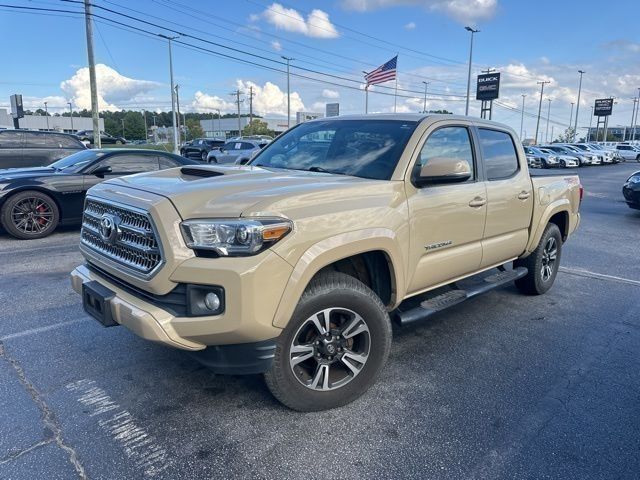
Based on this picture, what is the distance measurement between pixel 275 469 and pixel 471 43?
42.3 metres

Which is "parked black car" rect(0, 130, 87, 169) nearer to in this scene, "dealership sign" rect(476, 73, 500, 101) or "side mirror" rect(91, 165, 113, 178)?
"side mirror" rect(91, 165, 113, 178)

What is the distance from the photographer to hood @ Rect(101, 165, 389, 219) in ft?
8.30

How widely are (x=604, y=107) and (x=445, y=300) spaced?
3444 inches

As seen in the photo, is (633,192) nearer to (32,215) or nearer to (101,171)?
(101,171)

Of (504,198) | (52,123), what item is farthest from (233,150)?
(52,123)

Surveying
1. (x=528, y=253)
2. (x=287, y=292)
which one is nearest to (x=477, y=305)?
(x=528, y=253)

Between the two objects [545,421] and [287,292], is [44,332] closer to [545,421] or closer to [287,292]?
[287,292]

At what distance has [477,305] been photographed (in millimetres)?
5016

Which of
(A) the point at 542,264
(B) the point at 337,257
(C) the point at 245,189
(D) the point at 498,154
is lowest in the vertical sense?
(A) the point at 542,264

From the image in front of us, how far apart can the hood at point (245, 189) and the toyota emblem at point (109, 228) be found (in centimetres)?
23

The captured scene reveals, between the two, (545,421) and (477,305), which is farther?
(477,305)

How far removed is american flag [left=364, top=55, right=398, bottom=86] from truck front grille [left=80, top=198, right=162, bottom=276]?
28994 mm

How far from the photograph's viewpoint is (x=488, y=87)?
1868 inches

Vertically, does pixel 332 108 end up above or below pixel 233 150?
above
